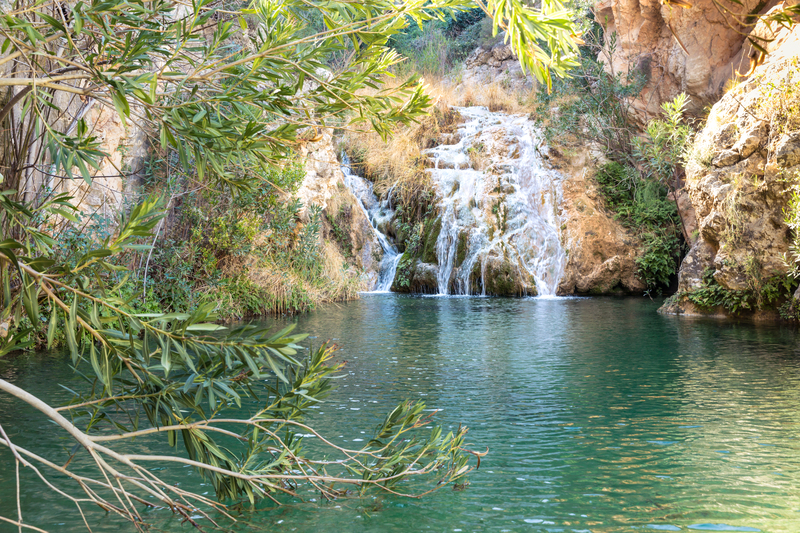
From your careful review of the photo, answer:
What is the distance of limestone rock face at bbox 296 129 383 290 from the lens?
49.5ft

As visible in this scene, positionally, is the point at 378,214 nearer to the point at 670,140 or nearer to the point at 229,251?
the point at 229,251

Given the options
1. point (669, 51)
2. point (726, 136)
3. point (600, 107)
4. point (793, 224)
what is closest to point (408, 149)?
point (600, 107)

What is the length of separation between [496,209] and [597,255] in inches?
115

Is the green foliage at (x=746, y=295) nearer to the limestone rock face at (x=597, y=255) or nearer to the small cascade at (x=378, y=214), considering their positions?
the limestone rock face at (x=597, y=255)

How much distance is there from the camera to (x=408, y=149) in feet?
61.3

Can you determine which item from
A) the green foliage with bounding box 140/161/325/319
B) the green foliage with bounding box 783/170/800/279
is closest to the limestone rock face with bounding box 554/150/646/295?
the green foliage with bounding box 783/170/800/279

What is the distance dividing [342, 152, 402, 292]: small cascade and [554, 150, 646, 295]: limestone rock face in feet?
15.1

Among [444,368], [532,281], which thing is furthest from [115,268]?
[532,281]

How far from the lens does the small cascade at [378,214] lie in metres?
17.7

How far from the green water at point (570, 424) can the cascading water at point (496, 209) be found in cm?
679

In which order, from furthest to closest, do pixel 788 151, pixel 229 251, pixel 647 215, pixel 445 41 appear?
pixel 445 41 → pixel 647 215 → pixel 229 251 → pixel 788 151

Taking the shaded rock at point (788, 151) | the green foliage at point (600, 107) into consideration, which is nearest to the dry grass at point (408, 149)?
the green foliage at point (600, 107)

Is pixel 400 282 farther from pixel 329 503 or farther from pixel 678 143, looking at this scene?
pixel 329 503

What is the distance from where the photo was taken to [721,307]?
11.4m
